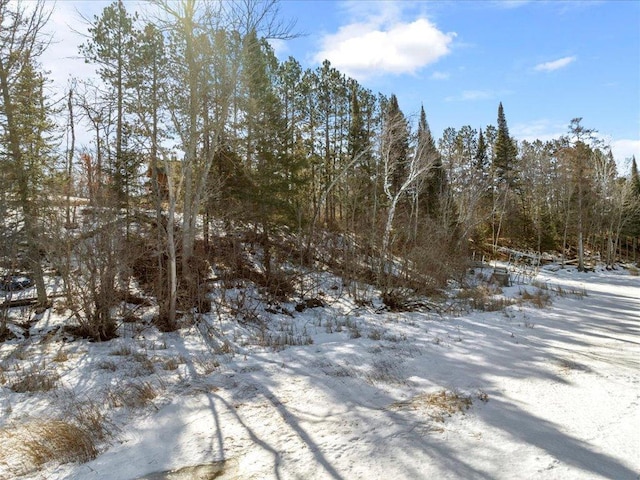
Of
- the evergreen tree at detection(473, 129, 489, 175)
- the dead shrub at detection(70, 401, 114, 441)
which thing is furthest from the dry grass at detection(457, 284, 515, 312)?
the evergreen tree at detection(473, 129, 489, 175)

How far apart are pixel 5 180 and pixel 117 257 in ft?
15.8

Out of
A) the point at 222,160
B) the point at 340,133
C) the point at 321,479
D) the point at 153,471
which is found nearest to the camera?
the point at 321,479

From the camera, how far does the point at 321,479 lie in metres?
3.12

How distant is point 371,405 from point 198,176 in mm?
10058

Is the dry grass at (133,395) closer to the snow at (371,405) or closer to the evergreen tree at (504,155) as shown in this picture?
the snow at (371,405)

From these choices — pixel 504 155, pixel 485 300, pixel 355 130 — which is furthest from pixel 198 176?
pixel 504 155

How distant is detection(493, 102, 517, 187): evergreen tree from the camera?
40.7 m

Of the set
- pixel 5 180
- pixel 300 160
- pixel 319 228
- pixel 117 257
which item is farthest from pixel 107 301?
pixel 319 228

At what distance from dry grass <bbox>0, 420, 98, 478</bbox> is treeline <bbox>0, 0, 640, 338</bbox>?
514 cm

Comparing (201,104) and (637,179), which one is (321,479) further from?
(637,179)

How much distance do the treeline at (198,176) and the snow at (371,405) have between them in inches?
117

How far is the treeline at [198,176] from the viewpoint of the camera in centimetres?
962

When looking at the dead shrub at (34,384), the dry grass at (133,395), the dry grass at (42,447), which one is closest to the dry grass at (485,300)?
the dry grass at (133,395)

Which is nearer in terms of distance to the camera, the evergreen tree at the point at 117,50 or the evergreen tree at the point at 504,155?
the evergreen tree at the point at 117,50
